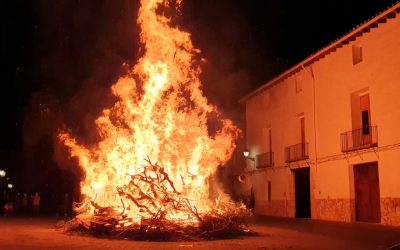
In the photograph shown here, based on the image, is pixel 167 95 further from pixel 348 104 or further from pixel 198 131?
pixel 348 104

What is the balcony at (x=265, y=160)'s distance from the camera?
108 feet

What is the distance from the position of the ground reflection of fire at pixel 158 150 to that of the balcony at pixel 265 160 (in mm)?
13417

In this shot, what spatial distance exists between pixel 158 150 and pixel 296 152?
45.3 ft

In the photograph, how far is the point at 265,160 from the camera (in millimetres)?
33656

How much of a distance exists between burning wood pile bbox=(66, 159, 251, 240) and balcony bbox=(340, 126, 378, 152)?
28.5 ft

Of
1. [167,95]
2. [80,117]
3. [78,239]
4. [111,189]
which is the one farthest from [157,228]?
[80,117]

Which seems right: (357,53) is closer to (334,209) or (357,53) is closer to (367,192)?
(367,192)

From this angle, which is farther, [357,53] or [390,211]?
[357,53]

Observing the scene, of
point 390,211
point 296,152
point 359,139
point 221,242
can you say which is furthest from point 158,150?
point 296,152

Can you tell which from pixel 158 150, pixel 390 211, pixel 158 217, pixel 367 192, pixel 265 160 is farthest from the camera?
pixel 265 160

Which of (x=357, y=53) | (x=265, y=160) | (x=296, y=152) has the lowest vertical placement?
(x=265, y=160)

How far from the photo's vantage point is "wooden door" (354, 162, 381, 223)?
22531 millimetres

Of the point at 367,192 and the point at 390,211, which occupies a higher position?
the point at 367,192

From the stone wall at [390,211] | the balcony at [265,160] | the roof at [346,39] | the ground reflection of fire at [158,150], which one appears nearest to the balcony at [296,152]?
the balcony at [265,160]
